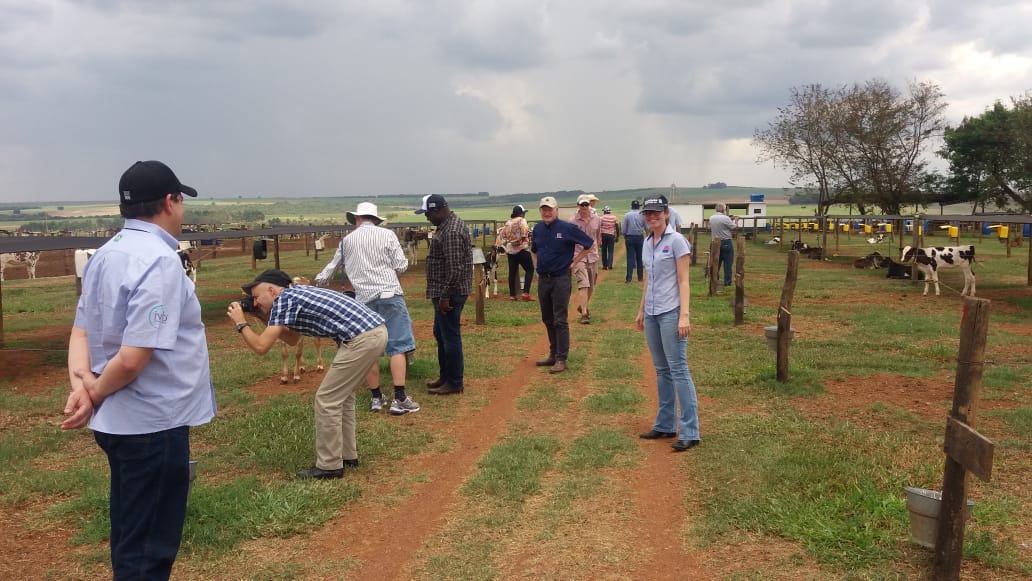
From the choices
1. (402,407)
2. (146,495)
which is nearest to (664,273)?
(402,407)

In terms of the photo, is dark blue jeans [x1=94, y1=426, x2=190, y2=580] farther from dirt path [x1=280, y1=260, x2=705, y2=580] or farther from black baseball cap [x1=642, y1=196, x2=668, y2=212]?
black baseball cap [x1=642, y1=196, x2=668, y2=212]

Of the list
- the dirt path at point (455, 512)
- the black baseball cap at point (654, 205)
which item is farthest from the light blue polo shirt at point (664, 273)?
the dirt path at point (455, 512)

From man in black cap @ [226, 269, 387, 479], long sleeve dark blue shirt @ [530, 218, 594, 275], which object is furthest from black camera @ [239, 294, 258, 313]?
long sleeve dark blue shirt @ [530, 218, 594, 275]

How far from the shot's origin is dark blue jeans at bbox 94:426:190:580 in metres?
2.77

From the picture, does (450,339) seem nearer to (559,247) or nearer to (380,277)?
(380,277)

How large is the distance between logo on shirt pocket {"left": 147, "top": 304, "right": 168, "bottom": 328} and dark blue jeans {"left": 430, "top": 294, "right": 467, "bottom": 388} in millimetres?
4755

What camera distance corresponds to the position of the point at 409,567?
420cm

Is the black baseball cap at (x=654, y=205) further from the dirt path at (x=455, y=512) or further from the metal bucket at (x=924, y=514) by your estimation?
the metal bucket at (x=924, y=514)

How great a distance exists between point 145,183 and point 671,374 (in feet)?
13.9

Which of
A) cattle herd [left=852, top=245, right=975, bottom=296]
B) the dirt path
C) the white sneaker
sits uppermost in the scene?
cattle herd [left=852, top=245, right=975, bottom=296]

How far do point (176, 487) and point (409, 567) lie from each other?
1.69 meters

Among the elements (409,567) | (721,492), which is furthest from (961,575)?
(409,567)

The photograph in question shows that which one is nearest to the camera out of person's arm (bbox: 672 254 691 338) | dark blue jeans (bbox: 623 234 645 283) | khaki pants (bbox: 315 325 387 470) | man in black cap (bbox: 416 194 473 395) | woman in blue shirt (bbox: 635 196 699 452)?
khaki pants (bbox: 315 325 387 470)

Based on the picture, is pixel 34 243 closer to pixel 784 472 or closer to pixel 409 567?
pixel 409 567
